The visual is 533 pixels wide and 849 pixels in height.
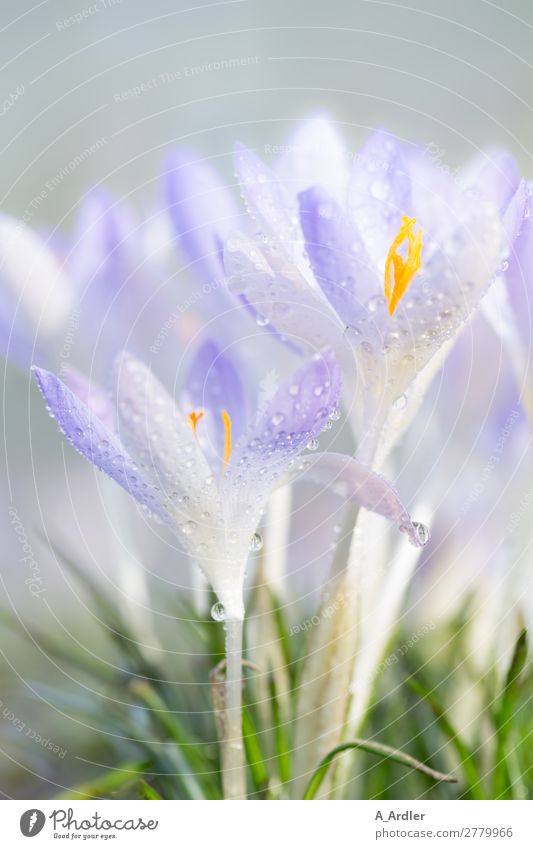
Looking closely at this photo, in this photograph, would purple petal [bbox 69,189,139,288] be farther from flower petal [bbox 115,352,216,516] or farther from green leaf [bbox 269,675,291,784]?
green leaf [bbox 269,675,291,784]

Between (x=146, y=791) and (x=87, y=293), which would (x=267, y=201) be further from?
(x=146, y=791)

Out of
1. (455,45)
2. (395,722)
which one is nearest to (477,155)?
(455,45)

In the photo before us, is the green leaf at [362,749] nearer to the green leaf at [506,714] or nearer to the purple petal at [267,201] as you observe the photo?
the green leaf at [506,714]

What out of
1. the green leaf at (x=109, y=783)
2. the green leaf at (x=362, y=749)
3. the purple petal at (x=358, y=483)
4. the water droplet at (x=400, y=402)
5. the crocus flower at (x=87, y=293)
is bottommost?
the green leaf at (x=362, y=749)

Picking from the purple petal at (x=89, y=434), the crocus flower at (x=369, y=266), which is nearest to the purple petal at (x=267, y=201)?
the crocus flower at (x=369, y=266)

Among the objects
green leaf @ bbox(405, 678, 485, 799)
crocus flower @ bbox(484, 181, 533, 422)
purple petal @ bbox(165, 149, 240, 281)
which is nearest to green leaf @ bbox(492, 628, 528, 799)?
green leaf @ bbox(405, 678, 485, 799)
